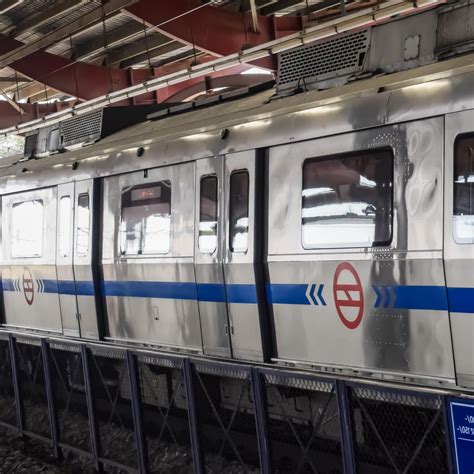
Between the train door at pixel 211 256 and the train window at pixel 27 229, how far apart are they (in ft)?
10.8

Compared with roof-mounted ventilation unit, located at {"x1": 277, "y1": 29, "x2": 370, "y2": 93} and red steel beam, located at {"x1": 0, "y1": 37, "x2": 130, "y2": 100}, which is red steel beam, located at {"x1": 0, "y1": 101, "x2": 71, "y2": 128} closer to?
red steel beam, located at {"x1": 0, "y1": 37, "x2": 130, "y2": 100}

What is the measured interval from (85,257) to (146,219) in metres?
1.27

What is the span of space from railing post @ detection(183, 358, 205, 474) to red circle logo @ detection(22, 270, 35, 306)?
482 centimetres

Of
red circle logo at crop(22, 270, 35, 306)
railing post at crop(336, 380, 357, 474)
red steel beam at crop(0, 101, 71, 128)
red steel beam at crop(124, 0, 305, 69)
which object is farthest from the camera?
red steel beam at crop(0, 101, 71, 128)

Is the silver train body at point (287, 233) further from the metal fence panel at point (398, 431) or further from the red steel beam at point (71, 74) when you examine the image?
the red steel beam at point (71, 74)

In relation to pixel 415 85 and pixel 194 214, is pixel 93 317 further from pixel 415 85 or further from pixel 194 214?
pixel 415 85

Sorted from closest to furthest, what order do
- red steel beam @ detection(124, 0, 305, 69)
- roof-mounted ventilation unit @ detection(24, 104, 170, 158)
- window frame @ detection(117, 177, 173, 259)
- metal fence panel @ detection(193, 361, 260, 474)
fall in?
metal fence panel @ detection(193, 361, 260, 474), window frame @ detection(117, 177, 173, 259), roof-mounted ventilation unit @ detection(24, 104, 170, 158), red steel beam @ detection(124, 0, 305, 69)

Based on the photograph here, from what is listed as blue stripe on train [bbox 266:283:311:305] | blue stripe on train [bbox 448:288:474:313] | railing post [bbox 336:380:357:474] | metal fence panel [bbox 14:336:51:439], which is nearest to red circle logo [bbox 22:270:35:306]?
metal fence panel [bbox 14:336:51:439]

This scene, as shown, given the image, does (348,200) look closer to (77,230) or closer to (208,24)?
(77,230)

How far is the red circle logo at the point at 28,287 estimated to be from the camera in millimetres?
9828

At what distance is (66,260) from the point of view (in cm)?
898

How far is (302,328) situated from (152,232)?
2296mm

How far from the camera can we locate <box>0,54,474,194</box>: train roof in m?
5.09

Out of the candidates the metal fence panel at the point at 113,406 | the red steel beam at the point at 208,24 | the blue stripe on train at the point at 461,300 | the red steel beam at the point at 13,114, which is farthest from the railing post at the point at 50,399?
the red steel beam at the point at 13,114
